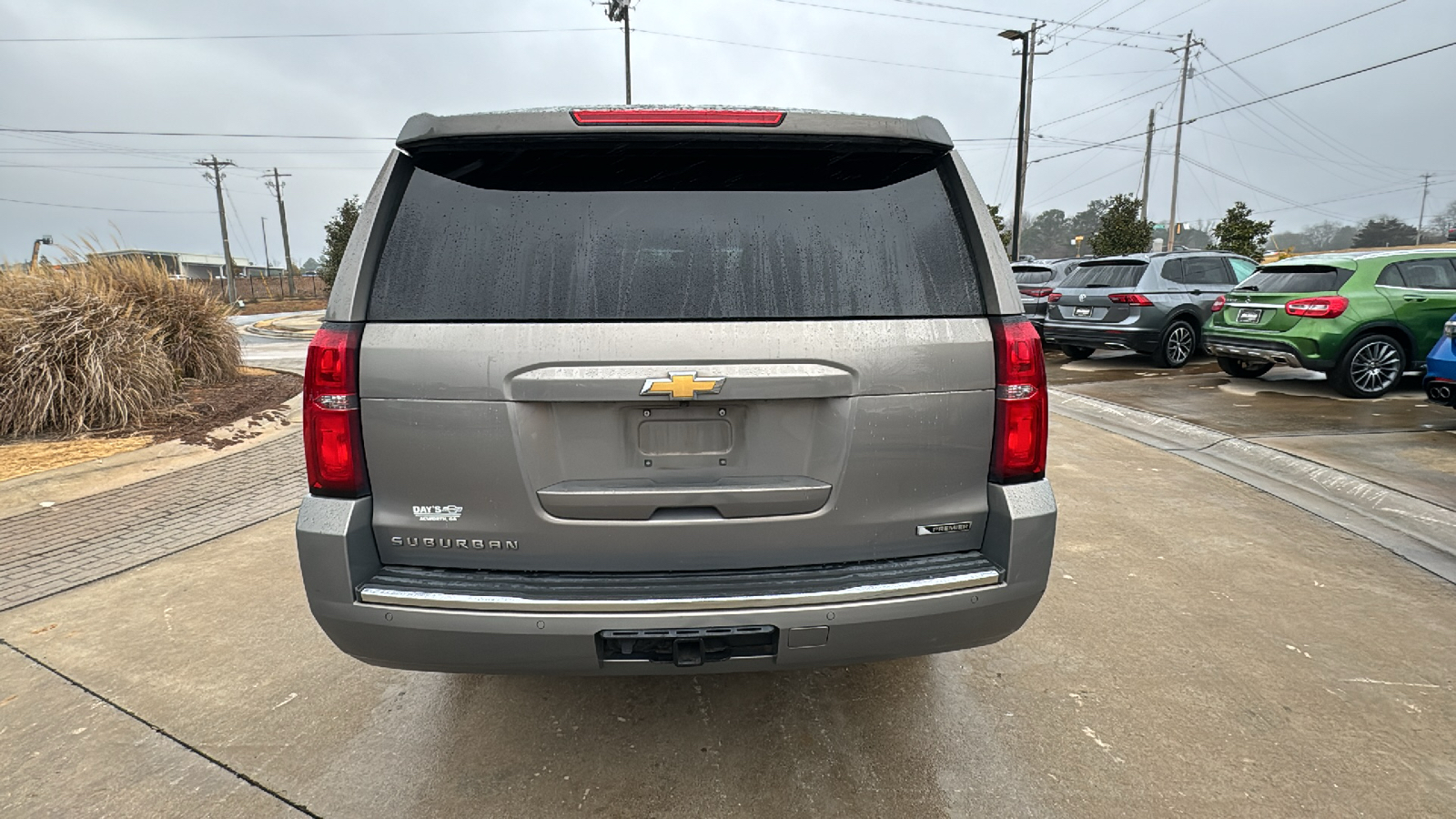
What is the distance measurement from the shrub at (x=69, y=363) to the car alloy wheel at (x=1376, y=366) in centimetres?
1268

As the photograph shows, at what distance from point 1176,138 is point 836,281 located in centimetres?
5014

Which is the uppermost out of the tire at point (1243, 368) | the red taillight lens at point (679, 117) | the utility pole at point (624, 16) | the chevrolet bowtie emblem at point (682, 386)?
the utility pole at point (624, 16)

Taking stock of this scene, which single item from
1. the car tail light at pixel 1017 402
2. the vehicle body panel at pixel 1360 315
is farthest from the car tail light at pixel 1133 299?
the car tail light at pixel 1017 402

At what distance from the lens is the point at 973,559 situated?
214cm

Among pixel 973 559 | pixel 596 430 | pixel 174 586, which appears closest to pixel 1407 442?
pixel 973 559

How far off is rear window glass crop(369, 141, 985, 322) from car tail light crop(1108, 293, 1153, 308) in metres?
10.4

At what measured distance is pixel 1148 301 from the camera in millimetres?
11047

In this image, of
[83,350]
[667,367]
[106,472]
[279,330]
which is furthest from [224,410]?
[279,330]

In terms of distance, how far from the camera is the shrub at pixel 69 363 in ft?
21.9

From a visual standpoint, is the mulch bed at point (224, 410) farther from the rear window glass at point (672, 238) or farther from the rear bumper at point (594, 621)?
the rear window glass at point (672, 238)

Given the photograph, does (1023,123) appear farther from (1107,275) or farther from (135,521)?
(135,521)

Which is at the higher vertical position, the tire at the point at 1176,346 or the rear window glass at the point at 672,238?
the rear window glass at the point at 672,238

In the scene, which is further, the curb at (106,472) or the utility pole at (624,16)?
the utility pole at (624,16)

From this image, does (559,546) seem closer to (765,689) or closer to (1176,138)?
(765,689)
